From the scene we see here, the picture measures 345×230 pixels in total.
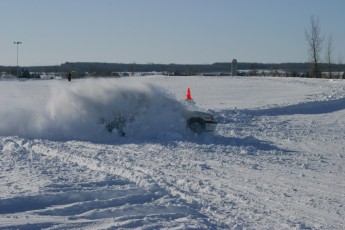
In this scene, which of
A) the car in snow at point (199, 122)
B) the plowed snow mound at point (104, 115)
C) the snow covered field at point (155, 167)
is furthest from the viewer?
the car in snow at point (199, 122)

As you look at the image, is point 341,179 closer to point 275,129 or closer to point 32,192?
point 32,192

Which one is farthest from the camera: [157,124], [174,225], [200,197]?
[157,124]

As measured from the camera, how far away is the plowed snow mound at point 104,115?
14727 mm

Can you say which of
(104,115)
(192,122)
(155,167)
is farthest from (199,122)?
(155,167)

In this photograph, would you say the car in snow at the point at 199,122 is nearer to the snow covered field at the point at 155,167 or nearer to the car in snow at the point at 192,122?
the car in snow at the point at 192,122

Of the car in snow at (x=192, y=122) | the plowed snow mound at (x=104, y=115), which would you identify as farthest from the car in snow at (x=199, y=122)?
the plowed snow mound at (x=104, y=115)

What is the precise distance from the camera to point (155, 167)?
33.3 ft

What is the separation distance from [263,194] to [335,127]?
37.7 feet

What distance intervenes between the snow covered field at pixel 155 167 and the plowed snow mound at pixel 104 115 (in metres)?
0.03

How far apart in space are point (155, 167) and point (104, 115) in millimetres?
5090

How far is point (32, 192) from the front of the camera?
8062 millimetres

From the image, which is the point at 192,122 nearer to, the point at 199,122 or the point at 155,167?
the point at 199,122

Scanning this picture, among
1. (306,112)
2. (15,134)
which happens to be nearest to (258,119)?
(306,112)

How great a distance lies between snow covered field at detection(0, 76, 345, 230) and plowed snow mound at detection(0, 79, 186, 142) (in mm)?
30
